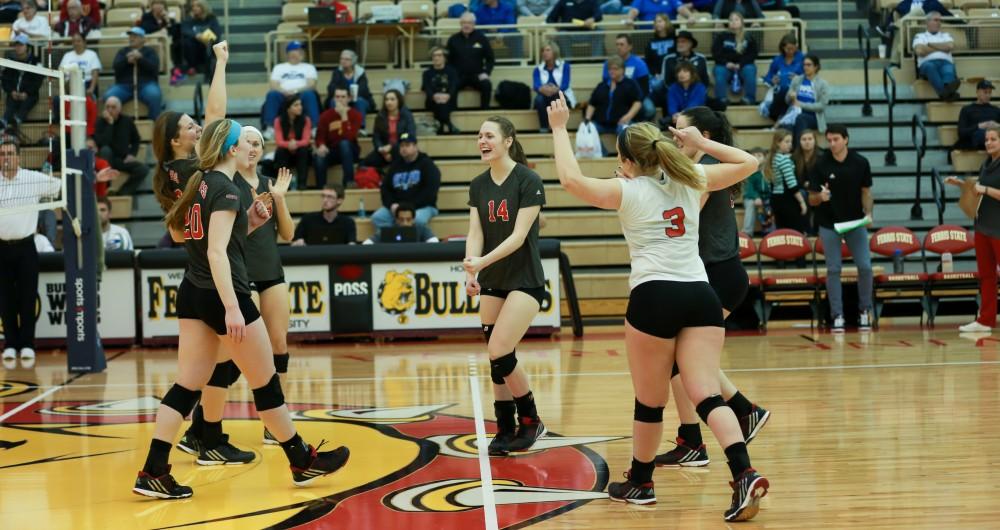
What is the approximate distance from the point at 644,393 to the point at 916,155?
1280 centimetres

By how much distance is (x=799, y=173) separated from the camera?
48.2 feet

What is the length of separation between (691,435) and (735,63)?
11.9 meters

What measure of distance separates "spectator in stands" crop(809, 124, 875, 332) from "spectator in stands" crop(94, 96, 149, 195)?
9262 millimetres

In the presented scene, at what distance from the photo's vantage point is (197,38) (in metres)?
19.0

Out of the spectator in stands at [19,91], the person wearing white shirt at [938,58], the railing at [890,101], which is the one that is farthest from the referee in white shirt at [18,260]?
the person wearing white shirt at [938,58]

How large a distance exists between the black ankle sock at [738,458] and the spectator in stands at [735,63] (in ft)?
41.5

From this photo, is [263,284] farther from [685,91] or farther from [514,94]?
[514,94]

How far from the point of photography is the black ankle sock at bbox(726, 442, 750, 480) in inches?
208

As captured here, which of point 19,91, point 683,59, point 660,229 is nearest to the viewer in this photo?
point 660,229

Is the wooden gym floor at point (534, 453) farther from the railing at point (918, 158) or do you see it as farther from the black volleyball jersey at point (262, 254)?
the railing at point (918, 158)

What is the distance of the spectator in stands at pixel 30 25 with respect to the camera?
18406 millimetres

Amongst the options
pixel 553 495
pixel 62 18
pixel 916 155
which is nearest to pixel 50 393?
pixel 553 495

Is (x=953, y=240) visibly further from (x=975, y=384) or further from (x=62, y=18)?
(x=62, y=18)

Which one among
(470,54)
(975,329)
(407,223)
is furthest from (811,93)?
(407,223)
